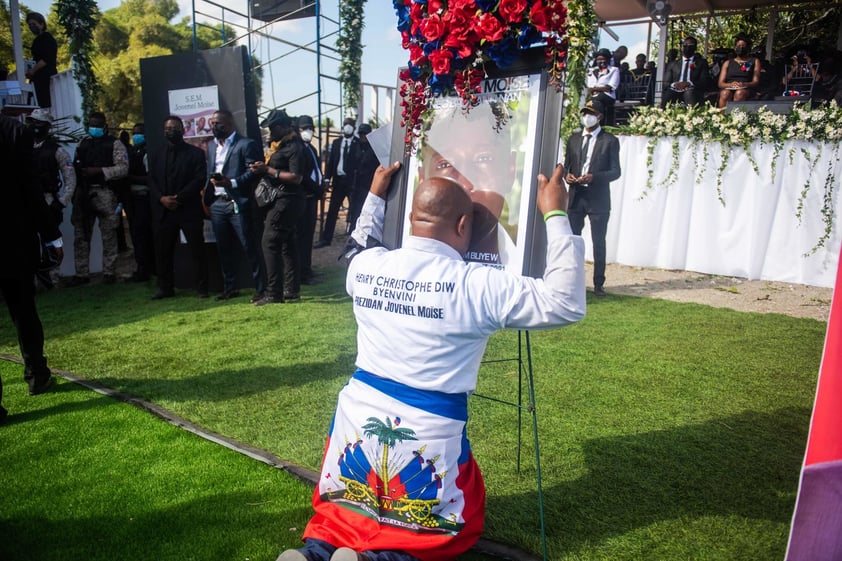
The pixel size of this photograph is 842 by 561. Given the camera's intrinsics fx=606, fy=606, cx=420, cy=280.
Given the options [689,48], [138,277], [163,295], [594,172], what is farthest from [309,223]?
[689,48]

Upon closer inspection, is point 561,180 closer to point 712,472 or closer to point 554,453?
point 554,453

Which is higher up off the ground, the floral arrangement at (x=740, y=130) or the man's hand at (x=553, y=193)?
the floral arrangement at (x=740, y=130)

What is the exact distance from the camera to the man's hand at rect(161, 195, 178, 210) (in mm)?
6816

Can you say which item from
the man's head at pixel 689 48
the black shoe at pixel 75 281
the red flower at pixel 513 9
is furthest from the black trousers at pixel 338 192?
the red flower at pixel 513 9

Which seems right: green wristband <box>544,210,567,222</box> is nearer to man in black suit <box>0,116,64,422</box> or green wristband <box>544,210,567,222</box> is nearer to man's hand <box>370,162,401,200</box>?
man's hand <box>370,162,401,200</box>

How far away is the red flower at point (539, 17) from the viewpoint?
7.37 feet

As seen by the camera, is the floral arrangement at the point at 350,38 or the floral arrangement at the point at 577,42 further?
the floral arrangement at the point at 350,38

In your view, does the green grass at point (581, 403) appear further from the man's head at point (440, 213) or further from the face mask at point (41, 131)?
the face mask at point (41, 131)

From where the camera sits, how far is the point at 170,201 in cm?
682

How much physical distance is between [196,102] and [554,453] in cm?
584

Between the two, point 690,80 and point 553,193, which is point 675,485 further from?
point 690,80

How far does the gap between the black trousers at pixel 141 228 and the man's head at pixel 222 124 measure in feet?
6.26

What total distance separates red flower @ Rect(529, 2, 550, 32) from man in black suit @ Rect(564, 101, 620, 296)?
14.7ft

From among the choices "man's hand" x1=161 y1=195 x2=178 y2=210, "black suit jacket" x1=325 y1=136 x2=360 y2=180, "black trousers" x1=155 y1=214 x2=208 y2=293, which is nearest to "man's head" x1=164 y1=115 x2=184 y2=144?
"man's hand" x1=161 y1=195 x2=178 y2=210
